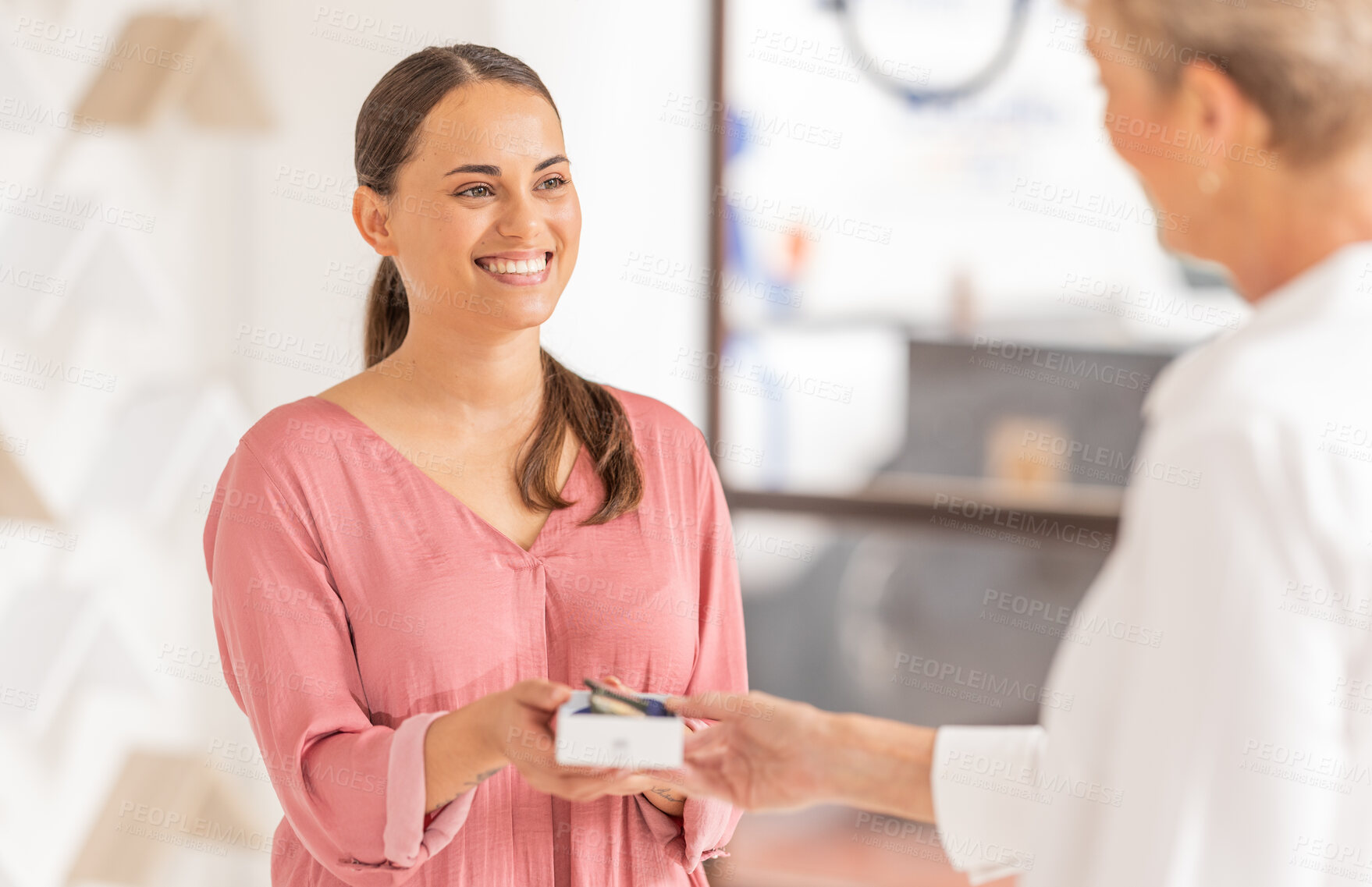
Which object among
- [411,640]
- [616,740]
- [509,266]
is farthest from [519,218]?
[616,740]

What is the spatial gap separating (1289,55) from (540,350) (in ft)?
3.12

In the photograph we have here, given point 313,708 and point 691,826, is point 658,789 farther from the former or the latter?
point 313,708

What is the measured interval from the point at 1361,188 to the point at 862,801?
2.26ft

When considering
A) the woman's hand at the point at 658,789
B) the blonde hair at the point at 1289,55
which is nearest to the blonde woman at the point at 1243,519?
the blonde hair at the point at 1289,55

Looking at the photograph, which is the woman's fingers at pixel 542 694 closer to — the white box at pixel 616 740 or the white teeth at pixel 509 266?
the white box at pixel 616 740

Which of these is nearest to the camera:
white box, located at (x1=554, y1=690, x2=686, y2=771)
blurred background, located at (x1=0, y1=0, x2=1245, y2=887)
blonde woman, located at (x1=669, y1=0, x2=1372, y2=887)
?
blonde woman, located at (x1=669, y1=0, x2=1372, y2=887)

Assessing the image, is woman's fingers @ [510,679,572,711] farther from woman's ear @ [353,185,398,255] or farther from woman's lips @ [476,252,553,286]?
woman's ear @ [353,185,398,255]

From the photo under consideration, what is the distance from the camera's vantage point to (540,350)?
153 cm

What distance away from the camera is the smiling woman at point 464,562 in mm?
1226

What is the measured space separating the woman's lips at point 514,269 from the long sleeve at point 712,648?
33 centimetres

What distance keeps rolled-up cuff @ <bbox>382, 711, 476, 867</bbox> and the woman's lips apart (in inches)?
19.5

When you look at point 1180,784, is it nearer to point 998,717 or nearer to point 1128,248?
point 1128,248

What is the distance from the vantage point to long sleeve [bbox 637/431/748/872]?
137 cm

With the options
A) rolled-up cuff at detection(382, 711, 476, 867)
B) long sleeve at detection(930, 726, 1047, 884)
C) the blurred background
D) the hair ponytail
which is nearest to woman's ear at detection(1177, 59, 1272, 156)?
long sleeve at detection(930, 726, 1047, 884)
